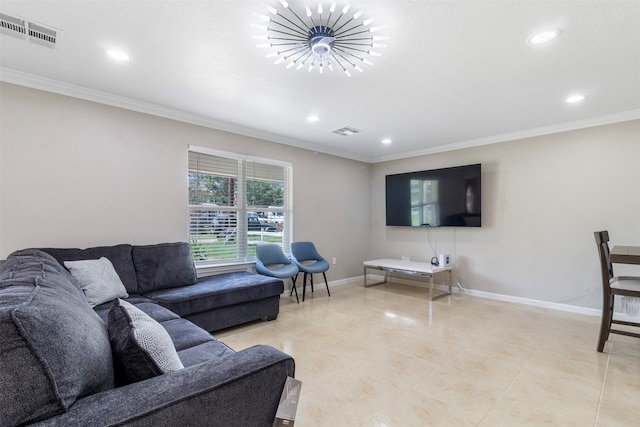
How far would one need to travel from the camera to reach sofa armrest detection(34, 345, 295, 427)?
79 cm

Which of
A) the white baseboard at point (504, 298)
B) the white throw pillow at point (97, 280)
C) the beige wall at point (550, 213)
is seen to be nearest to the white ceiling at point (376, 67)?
the beige wall at point (550, 213)

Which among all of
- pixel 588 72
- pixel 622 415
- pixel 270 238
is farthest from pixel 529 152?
pixel 270 238

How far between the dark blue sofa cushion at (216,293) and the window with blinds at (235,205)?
20.6 inches

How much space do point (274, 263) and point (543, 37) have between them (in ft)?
12.1

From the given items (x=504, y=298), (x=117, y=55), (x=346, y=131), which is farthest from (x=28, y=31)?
(x=504, y=298)

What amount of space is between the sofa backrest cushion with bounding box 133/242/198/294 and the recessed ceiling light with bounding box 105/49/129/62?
177 cm

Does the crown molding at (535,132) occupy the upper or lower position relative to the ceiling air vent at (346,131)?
lower

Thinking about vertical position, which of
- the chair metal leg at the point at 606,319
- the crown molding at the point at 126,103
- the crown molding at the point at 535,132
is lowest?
the chair metal leg at the point at 606,319

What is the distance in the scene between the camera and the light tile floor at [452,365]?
1898 millimetres

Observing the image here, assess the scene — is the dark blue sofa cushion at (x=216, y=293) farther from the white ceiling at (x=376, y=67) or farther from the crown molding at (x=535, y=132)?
the crown molding at (x=535, y=132)

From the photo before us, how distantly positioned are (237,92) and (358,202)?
11.4 feet

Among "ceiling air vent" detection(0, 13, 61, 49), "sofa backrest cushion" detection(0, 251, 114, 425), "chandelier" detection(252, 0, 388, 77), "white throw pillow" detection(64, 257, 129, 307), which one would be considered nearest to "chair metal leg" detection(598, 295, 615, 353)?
"chandelier" detection(252, 0, 388, 77)

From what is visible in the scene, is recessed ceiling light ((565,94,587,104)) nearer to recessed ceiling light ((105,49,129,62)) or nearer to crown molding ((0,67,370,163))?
crown molding ((0,67,370,163))

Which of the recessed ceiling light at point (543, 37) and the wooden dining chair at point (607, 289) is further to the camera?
the wooden dining chair at point (607, 289)
